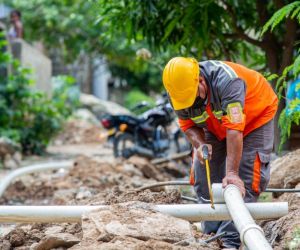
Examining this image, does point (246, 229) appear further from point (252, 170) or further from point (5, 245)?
point (5, 245)

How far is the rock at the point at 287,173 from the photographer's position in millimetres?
5621

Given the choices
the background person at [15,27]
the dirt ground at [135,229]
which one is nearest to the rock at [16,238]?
the dirt ground at [135,229]

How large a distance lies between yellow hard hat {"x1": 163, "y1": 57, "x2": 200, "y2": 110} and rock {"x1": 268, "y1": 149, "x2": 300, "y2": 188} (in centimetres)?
140

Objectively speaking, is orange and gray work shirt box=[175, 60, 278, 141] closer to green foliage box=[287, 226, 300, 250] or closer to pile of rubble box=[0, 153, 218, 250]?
pile of rubble box=[0, 153, 218, 250]

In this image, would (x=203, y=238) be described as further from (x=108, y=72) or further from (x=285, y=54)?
(x=108, y=72)

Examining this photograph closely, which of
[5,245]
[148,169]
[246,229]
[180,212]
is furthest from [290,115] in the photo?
[148,169]

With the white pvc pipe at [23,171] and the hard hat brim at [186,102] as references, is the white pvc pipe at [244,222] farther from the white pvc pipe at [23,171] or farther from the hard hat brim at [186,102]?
the white pvc pipe at [23,171]

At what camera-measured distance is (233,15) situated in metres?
8.05

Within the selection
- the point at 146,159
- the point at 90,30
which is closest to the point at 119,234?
the point at 146,159

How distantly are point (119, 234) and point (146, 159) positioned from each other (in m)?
8.74

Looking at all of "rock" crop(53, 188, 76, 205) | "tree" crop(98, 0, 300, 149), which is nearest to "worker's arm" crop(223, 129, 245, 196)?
"tree" crop(98, 0, 300, 149)

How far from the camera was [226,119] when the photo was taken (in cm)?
458

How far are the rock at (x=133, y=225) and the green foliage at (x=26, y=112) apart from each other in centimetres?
1064

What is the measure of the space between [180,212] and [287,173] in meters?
1.73
